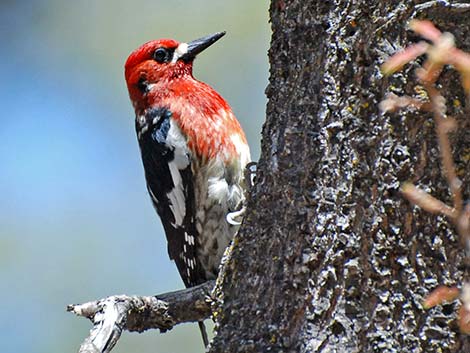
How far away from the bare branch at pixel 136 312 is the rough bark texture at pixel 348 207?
0.31 metres

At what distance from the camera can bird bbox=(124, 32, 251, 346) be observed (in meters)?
3.77

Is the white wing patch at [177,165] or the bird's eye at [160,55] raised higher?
the bird's eye at [160,55]

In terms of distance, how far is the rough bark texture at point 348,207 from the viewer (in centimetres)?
201

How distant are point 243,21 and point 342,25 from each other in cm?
463

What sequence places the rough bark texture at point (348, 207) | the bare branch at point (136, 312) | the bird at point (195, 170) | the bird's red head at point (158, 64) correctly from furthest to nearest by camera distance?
the bird's red head at point (158, 64) < the bird at point (195, 170) < the bare branch at point (136, 312) < the rough bark texture at point (348, 207)

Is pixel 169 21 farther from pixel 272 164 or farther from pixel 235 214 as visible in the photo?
pixel 272 164

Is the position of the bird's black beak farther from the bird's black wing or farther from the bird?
the bird's black wing

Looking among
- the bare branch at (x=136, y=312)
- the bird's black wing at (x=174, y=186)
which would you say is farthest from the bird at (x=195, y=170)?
the bare branch at (x=136, y=312)

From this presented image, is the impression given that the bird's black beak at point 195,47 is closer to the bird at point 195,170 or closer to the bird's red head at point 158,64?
the bird's red head at point 158,64

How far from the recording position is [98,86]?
23.5 feet

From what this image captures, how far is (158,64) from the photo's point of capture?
419 centimetres

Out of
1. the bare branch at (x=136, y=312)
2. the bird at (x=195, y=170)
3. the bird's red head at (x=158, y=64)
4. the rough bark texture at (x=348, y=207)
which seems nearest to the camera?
the rough bark texture at (x=348, y=207)

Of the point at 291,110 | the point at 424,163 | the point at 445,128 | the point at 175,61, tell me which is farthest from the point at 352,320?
the point at 175,61

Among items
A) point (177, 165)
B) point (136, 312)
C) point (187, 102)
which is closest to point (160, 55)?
point (187, 102)
